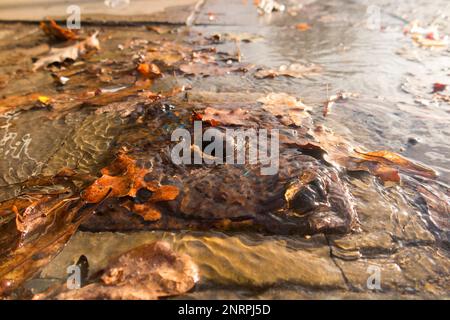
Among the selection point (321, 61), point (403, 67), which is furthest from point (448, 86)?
point (321, 61)

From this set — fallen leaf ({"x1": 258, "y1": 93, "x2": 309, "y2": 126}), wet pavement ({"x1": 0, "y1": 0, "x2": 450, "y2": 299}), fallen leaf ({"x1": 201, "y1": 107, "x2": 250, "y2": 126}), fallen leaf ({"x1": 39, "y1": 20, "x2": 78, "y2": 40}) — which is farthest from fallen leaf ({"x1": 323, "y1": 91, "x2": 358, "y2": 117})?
fallen leaf ({"x1": 39, "y1": 20, "x2": 78, "y2": 40})

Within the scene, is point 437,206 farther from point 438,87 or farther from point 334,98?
point 438,87

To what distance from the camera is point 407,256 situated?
54.4 inches

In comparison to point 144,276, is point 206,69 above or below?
above

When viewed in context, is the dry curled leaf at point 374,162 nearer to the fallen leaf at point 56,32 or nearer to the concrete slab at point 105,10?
the fallen leaf at point 56,32

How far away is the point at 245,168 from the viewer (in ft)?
5.57

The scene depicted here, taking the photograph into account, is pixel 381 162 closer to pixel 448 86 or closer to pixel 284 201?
pixel 284 201

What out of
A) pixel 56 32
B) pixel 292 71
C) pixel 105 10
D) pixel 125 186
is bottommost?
pixel 125 186

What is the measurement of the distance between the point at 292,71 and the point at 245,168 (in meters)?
1.65

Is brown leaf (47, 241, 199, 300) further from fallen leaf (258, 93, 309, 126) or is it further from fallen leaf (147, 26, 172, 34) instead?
fallen leaf (147, 26, 172, 34)

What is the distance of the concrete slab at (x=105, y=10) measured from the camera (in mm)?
4539

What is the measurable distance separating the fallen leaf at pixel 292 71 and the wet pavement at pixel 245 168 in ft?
0.20

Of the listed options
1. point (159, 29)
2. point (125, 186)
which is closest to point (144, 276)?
point (125, 186)

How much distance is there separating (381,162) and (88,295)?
4.73ft
